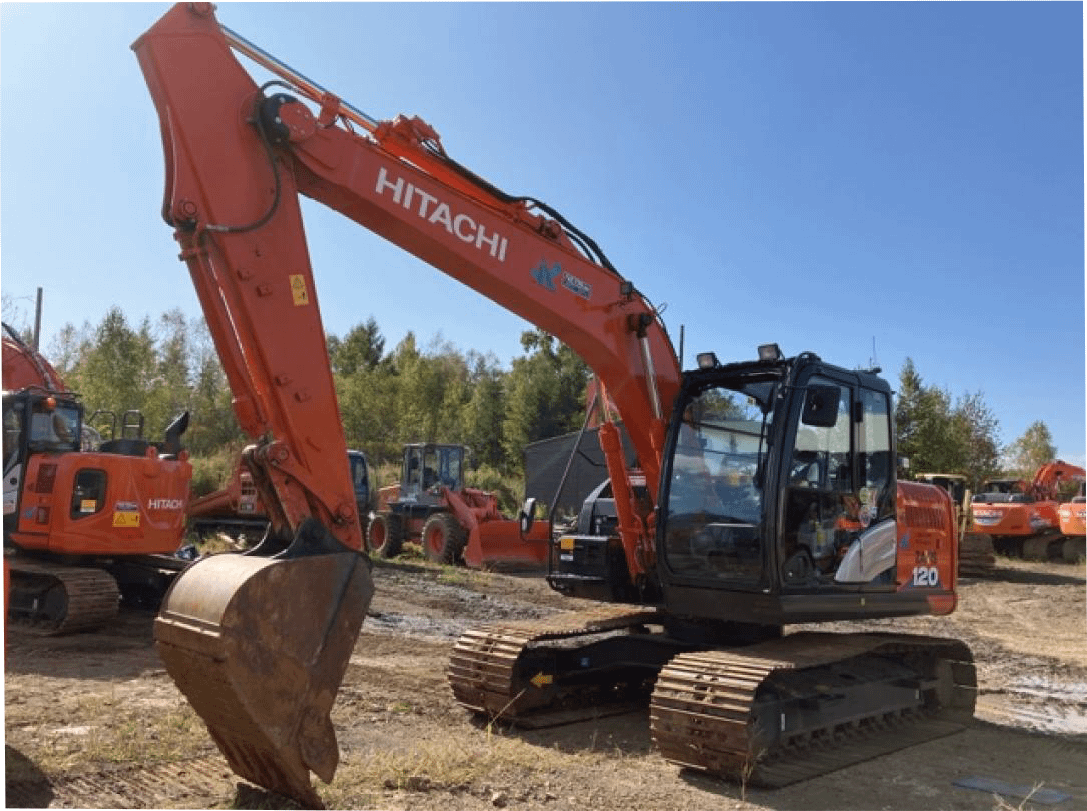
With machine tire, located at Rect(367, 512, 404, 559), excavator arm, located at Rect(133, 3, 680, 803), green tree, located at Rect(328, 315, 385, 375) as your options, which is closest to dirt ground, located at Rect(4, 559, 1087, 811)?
excavator arm, located at Rect(133, 3, 680, 803)

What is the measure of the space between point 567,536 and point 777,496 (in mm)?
1833

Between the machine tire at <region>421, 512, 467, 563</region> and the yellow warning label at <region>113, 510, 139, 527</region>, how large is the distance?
868 cm

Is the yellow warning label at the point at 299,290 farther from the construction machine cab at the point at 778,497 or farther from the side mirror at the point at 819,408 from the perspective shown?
the side mirror at the point at 819,408

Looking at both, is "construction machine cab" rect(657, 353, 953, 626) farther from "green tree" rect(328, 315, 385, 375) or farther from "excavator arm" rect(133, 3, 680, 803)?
"green tree" rect(328, 315, 385, 375)

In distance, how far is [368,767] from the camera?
548cm

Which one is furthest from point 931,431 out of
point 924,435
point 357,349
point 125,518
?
point 357,349

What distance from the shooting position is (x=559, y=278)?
665 cm

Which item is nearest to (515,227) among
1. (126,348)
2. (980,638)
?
(980,638)

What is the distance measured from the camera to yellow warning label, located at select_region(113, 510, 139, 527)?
10805mm

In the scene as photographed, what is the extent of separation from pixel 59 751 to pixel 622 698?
3924mm

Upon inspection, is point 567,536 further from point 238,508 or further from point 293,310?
point 238,508

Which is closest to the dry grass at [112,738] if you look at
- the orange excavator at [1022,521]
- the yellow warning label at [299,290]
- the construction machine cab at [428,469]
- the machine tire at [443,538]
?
the yellow warning label at [299,290]

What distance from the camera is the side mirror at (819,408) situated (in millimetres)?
6336

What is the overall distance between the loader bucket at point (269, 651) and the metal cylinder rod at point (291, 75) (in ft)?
8.89
